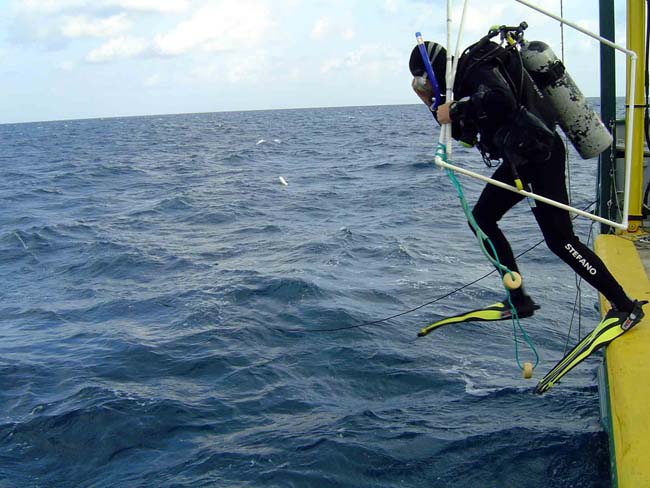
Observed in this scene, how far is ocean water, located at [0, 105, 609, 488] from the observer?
17.6ft

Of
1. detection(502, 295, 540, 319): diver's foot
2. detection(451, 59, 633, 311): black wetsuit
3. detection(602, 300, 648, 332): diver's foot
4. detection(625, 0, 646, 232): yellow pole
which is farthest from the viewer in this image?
detection(625, 0, 646, 232): yellow pole

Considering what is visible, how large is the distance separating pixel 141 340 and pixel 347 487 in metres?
4.27

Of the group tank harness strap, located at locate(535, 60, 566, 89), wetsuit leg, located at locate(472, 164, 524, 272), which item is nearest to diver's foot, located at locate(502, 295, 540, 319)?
wetsuit leg, located at locate(472, 164, 524, 272)

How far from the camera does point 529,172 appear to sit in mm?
4758

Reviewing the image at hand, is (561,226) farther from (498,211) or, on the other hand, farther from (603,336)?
(603,336)

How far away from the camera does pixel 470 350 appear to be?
7742 millimetres

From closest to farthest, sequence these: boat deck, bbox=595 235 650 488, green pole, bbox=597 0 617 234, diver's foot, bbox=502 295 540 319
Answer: boat deck, bbox=595 235 650 488 → diver's foot, bbox=502 295 540 319 → green pole, bbox=597 0 617 234

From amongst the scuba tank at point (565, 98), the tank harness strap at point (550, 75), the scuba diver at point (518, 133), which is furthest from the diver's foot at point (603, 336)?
Result: the tank harness strap at point (550, 75)

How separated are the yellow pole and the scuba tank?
1.54 m

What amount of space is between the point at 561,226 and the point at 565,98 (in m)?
0.88

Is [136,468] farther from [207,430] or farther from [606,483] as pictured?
[606,483]

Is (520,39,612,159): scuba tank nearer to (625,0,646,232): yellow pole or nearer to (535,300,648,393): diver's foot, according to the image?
(535,300,648,393): diver's foot

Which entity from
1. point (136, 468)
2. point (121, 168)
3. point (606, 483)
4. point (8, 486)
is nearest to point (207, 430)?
point (136, 468)

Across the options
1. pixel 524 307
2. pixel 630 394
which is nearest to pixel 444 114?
pixel 524 307
